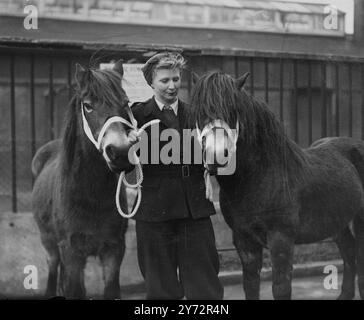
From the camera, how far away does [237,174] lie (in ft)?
9.69

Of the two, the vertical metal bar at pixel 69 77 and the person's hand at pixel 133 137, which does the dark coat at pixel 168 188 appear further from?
the vertical metal bar at pixel 69 77

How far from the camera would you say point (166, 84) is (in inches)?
112

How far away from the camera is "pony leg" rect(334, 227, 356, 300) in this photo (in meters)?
3.23

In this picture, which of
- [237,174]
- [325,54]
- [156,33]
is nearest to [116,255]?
[237,174]

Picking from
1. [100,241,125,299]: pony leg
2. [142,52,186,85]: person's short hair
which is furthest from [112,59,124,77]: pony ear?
[100,241,125,299]: pony leg

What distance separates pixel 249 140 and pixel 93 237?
33.5 inches

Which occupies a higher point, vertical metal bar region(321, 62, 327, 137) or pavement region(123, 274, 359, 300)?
vertical metal bar region(321, 62, 327, 137)

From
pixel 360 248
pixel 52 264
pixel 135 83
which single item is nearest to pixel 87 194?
pixel 52 264

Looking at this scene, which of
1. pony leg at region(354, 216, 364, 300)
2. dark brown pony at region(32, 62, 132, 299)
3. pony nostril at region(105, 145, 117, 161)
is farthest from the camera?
pony leg at region(354, 216, 364, 300)

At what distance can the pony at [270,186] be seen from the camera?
2805 millimetres

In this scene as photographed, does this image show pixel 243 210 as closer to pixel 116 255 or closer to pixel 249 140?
pixel 249 140

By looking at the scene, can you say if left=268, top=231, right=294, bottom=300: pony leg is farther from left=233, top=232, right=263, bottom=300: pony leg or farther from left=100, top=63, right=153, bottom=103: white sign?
left=100, top=63, right=153, bottom=103: white sign

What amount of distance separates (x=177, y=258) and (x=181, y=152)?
18.9 inches

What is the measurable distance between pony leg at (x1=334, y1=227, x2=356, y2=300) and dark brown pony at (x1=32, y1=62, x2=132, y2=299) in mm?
1141
